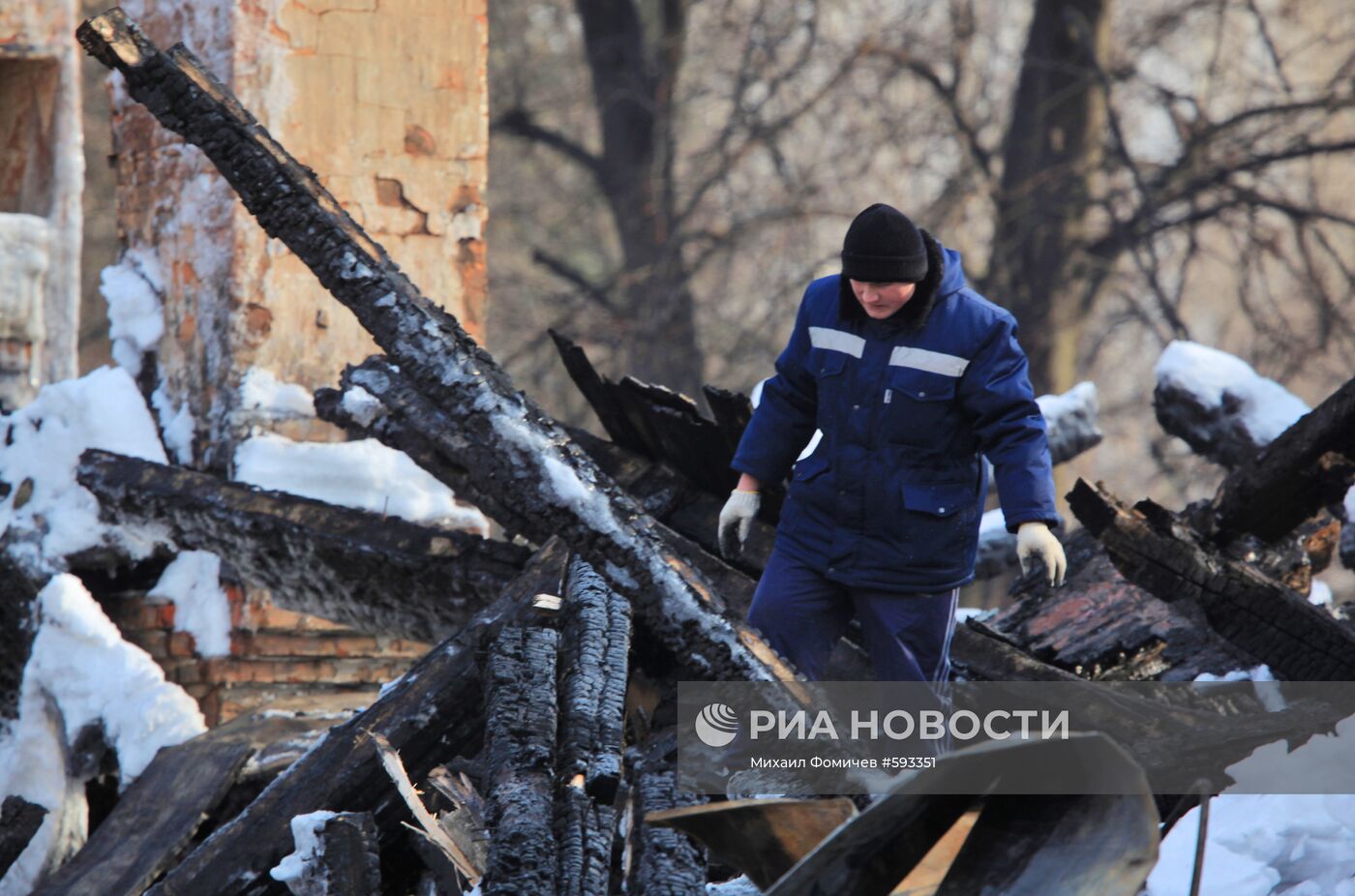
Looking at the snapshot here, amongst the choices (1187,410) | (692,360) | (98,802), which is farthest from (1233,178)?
(98,802)

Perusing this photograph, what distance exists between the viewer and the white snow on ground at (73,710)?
4586 millimetres

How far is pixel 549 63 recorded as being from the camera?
1331cm

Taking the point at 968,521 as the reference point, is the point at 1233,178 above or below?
above

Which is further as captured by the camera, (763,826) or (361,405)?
(361,405)

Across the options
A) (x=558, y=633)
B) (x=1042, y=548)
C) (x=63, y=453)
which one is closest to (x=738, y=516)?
(x=558, y=633)

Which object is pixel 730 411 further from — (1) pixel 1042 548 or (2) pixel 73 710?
(2) pixel 73 710

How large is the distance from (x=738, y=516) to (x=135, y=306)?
116 inches

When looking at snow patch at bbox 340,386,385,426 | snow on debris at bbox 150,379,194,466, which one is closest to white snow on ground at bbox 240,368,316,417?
snow on debris at bbox 150,379,194,466

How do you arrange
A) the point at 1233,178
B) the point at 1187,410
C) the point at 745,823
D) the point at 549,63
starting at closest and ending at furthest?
1. the point at 745,823
2. the point at 1187,410
3. the point at 1233,178
4. the point at 549,63

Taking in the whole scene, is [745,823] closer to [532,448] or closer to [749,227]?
[532,448]

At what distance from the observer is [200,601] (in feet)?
17.3

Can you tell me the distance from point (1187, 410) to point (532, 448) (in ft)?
9.95

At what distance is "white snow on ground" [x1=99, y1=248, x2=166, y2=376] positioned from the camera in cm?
546

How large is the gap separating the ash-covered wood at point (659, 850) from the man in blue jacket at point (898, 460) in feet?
2.45
